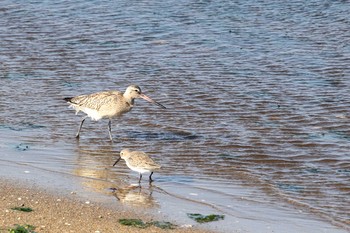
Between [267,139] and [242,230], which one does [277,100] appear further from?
[242,230]

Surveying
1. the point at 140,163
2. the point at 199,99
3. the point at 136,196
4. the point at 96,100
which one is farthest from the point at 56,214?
the point at 199,99

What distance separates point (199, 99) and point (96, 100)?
230cm

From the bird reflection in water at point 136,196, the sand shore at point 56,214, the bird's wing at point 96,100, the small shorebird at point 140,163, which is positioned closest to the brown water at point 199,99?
the bird reflection in water at point 136,196

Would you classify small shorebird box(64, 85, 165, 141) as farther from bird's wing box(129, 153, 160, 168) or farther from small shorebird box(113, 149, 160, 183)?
bird's wing box(129, 153, 160, 168)

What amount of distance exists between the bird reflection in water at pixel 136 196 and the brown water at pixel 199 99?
0.03 m

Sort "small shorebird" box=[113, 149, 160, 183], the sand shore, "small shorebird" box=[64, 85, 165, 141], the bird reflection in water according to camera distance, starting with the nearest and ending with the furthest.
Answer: the sand shore
the bird reflection in water
"small shorebird" box=[113, 149, 160, 183]
"small shorebird" box=[64, 85, 165, 141]

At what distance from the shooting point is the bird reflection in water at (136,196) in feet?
31.8

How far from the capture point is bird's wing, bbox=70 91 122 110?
1341 centimetres

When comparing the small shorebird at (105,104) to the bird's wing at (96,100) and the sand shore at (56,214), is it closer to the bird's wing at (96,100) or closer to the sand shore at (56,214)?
the bird's wing at (96,100)

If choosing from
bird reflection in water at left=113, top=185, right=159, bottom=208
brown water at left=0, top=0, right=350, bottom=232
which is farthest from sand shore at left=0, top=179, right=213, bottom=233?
brown water at left=0, top=0, right=350, bottom=232

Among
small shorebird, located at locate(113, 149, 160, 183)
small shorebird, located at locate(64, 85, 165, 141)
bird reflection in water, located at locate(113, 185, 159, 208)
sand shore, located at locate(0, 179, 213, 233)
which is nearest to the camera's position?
sand shore, located at locate(0, 179, 213, 233)

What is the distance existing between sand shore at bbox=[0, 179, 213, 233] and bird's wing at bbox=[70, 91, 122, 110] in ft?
11.9

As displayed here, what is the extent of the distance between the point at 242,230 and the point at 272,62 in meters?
9.03

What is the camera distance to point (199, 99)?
15.2m
